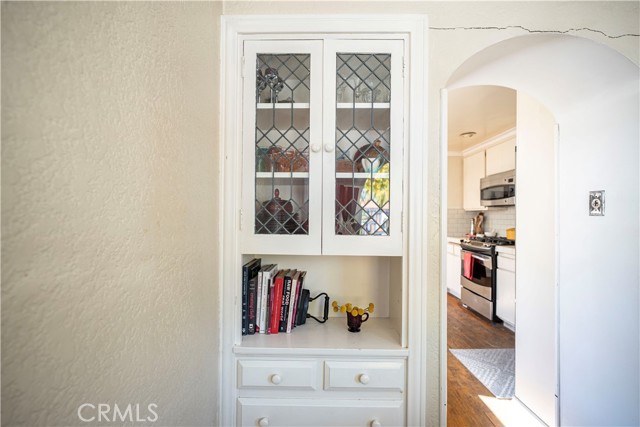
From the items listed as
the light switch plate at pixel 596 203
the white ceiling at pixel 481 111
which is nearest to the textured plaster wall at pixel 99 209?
the light switch plate at pixel 596 203

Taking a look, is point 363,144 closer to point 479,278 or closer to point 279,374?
point 279,374

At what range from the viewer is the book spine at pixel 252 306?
1.23m

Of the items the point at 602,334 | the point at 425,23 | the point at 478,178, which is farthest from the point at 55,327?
the point at 478,178

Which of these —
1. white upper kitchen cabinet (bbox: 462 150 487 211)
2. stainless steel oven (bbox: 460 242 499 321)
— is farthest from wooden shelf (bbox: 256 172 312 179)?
white upper kitchen cabinet (bbox: 462 150 487 211)

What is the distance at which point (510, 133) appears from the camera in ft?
13.0

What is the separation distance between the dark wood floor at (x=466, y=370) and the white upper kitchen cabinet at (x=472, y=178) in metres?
1.84

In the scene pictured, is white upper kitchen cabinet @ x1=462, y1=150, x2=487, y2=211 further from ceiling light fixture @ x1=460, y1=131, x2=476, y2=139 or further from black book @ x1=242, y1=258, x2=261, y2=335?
black book @ x1=242, y1=258, x2=261, y2=335

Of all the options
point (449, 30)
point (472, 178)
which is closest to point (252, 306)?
point (449, 30)

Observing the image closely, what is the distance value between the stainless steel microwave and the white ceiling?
68 cm

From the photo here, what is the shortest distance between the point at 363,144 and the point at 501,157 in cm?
408

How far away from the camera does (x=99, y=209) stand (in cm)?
56

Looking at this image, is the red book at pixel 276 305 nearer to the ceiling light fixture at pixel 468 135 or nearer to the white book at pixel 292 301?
the white book at pixel 292 301

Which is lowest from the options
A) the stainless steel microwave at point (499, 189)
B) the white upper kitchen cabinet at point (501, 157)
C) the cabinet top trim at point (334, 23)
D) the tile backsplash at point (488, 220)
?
the tile backsplash at point (488, 220)

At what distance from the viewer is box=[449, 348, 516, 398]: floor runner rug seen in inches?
89.5
